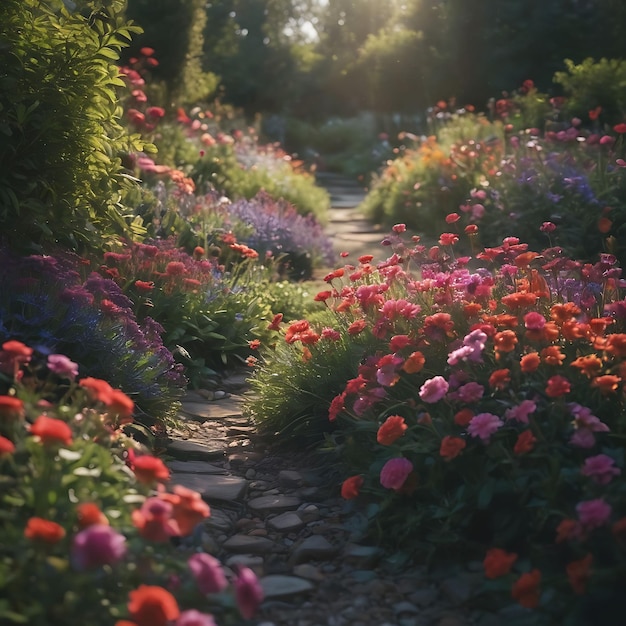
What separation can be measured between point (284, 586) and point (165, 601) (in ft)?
3.58

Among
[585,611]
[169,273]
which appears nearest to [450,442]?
[585,611]

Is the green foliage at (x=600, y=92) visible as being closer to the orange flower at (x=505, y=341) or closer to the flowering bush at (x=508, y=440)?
the flowering bush at (x=508, y=440)

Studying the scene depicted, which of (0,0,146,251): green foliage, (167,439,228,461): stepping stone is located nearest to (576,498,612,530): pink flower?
(167,439,228,461): stepping stone

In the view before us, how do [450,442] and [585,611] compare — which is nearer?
[585,611]

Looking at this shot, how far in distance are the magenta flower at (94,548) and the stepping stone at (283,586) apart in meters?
1.05

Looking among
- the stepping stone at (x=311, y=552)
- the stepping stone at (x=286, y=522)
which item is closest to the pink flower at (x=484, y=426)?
the stepping stone at (x=311, y=552)

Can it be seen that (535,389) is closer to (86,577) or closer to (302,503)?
(302,503)

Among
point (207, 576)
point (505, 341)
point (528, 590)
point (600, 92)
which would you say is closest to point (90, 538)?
point (207, 576)

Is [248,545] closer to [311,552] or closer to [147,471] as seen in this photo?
[311,552]

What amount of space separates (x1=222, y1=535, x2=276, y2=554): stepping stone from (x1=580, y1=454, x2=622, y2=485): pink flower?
1297 mm

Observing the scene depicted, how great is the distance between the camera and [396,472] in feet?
9.39

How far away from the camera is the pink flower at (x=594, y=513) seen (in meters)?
2.31

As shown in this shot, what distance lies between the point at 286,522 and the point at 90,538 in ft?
5.31

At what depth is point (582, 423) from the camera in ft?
8.61
